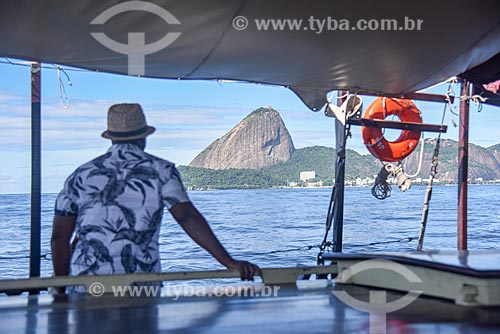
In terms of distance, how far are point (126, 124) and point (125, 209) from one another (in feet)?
0.94

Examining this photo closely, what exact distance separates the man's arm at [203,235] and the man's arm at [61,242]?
36 cm

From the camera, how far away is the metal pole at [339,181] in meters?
4.89

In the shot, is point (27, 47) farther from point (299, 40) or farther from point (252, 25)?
point (299, 40)

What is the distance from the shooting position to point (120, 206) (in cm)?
206

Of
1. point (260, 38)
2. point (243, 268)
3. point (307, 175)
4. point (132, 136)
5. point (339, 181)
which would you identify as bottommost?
point (243, 268)

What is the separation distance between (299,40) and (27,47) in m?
1.33

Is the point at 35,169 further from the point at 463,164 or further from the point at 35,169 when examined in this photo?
the point at 463,164

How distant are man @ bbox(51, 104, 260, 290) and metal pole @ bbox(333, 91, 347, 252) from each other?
2842 millimetres

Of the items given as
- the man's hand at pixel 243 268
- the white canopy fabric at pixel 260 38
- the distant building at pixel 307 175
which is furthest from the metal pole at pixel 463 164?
the distant building at pixel 307 175

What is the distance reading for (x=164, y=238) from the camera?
19.7m

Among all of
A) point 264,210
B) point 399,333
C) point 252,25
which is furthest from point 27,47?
point 264,210

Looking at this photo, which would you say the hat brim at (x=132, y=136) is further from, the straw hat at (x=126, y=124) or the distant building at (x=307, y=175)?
the distant building at (x=307, y=175)

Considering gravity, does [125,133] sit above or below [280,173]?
below

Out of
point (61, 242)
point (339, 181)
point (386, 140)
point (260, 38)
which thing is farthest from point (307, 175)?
point (61, 242)
